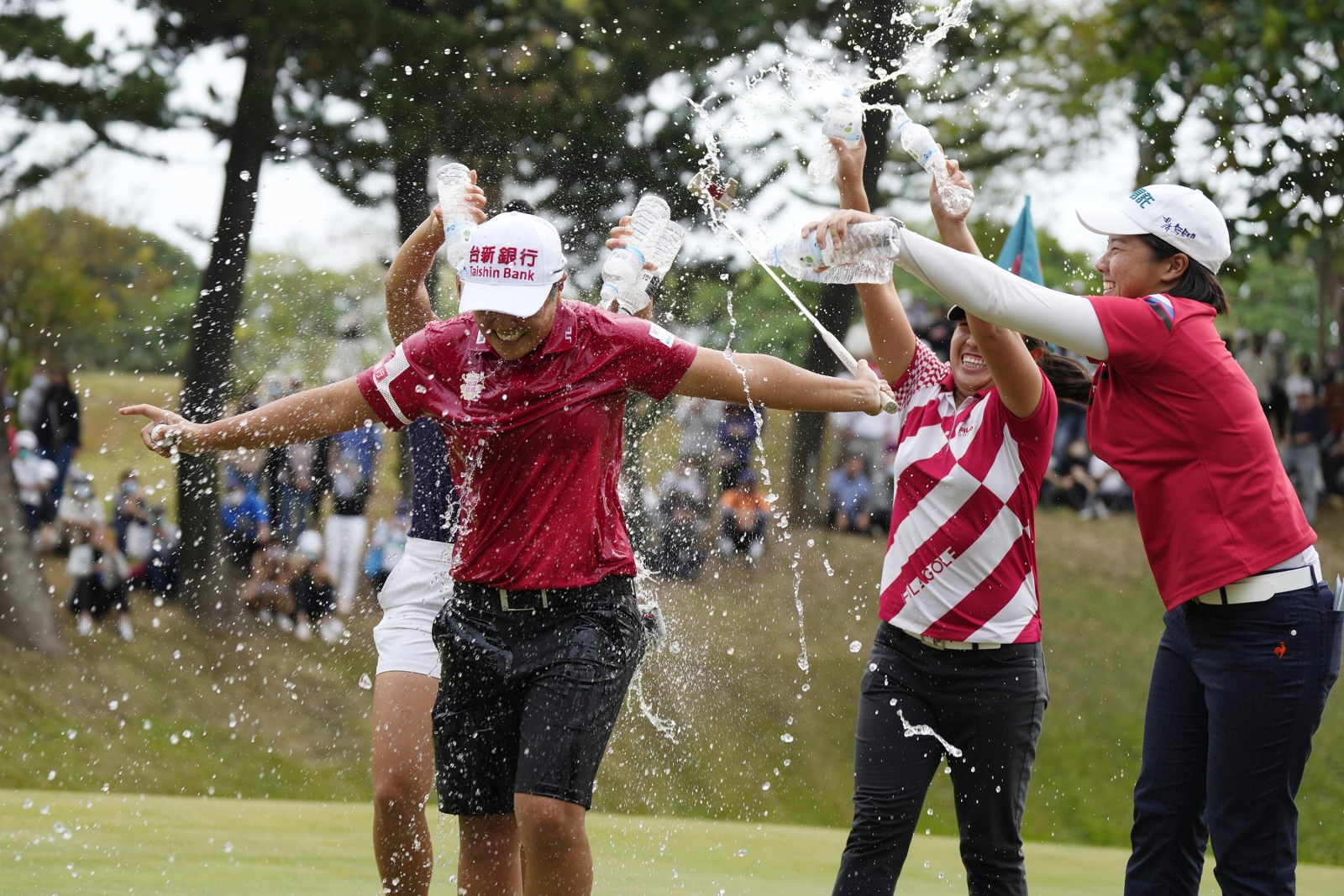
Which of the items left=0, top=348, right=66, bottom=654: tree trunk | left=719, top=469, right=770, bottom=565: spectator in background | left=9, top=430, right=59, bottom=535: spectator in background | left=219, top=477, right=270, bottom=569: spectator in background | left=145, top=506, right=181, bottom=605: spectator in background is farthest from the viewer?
left=9, top=430, right=59, bottom=535: spectator in background

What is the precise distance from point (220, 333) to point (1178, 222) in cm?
1158

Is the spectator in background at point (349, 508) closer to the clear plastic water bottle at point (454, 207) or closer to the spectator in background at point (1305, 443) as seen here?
the clear plastic water bottle at point (454, 207)

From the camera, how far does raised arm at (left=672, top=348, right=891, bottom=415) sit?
152 inches

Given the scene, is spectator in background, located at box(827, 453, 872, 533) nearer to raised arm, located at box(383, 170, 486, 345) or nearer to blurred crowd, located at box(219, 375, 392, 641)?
blurred crowd, located at box(219, 375, 392, 641)

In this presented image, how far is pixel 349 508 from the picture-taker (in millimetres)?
13391

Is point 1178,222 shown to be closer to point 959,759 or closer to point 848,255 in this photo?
point 848,255

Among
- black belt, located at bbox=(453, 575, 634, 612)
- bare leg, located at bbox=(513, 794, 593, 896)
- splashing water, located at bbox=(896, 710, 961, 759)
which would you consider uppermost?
black belt, located at bbox=(453, 575, 634, 612)

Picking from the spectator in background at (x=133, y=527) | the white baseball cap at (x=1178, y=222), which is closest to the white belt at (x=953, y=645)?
the white baseball cap at (x=1178, y=222)

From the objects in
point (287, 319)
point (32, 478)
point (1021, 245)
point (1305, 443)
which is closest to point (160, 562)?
point (32, 478)

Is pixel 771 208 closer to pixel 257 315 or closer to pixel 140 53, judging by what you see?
pixel 140 53

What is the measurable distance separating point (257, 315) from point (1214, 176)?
11824mm

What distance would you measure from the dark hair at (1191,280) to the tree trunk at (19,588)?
1170 cm

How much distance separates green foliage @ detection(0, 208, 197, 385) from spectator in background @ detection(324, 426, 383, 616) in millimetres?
5323

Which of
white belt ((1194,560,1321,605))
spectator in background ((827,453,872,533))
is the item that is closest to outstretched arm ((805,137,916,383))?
white belt ((1194,560,1321,605))
